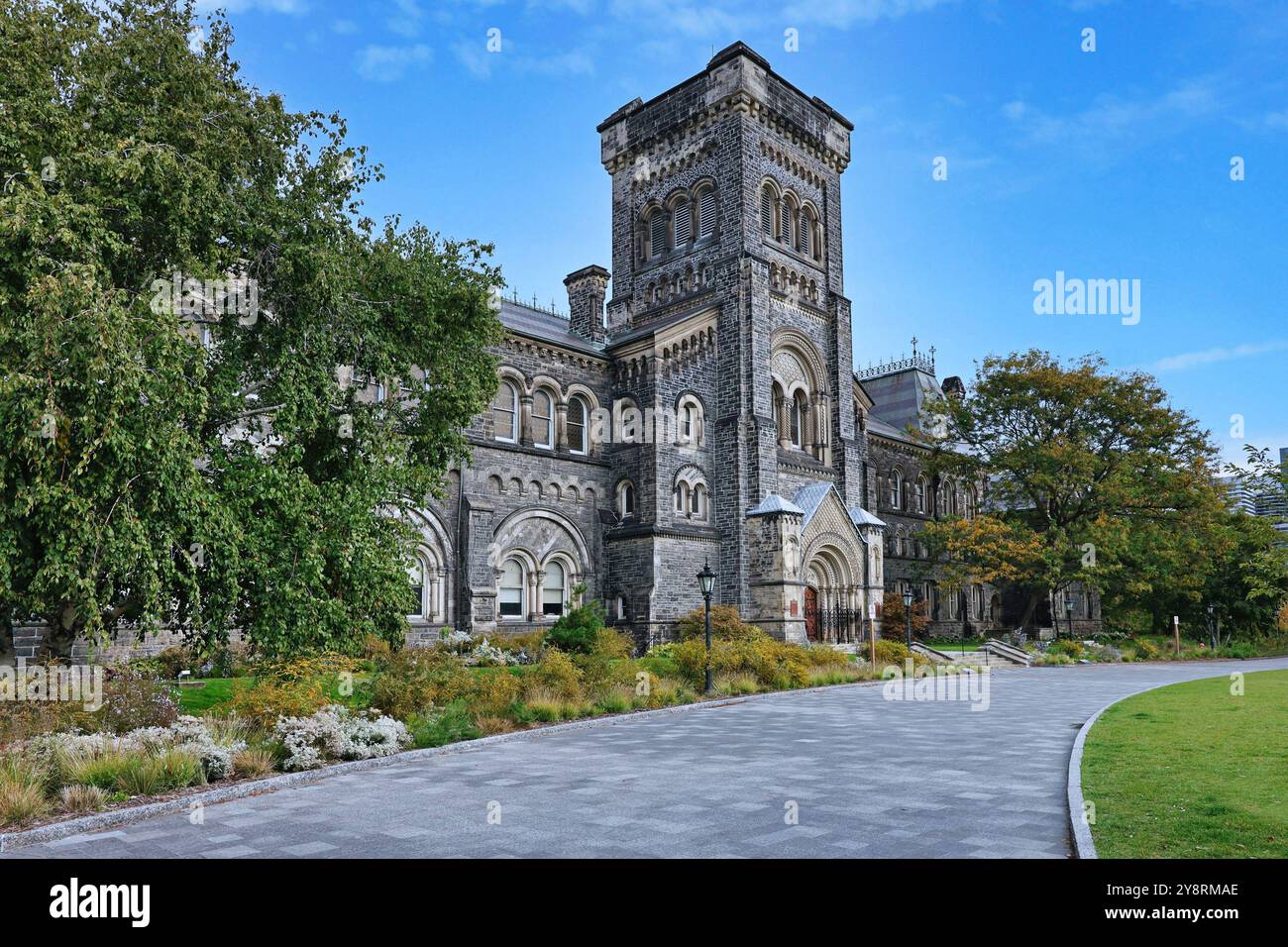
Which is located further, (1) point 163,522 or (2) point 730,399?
(2) point 730,399

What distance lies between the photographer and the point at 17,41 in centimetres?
1178

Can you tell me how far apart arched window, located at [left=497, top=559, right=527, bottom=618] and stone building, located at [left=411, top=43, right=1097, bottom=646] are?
0.07m

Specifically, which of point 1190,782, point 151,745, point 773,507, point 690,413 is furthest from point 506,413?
point 1190,782

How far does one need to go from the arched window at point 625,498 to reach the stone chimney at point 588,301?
7469 mm

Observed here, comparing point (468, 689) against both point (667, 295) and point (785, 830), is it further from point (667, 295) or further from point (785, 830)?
point (667, 295)

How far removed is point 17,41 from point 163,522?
21.9 ft

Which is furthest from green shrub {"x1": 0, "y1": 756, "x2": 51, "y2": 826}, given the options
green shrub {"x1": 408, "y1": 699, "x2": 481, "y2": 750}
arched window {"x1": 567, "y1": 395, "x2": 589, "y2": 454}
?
arched window {"x1": 567, "y1": 395, "x2": 589, "y2": 454}

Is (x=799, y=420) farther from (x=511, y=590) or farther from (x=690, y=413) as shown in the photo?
(x=511, y=590)

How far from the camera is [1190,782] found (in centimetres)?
890

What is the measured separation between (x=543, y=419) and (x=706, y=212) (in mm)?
11383

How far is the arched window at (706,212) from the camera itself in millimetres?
35125

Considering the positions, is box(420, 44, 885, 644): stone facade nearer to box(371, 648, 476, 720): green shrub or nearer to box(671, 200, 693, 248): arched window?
box(671, 200, 693, 248): arched window

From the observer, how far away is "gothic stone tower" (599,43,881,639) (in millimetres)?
31219
